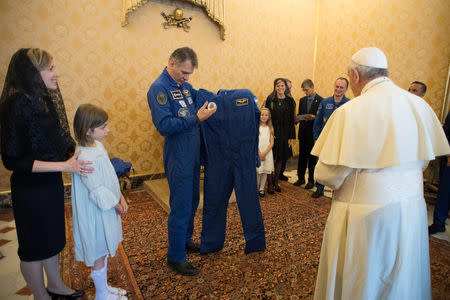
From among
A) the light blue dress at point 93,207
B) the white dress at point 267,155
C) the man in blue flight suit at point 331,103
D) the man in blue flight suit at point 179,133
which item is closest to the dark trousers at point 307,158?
the man in blue flight suit at point 331,103

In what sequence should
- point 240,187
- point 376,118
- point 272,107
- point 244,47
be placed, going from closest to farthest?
1. point 376,118
2. point 240,187
3. point 272,107
4. point 244,47

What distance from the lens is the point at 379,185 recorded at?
1.38m

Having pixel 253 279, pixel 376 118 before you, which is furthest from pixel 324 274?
pixel 376 118

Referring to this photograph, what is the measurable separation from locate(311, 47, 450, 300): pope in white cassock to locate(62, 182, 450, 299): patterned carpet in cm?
72

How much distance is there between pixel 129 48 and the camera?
4.18 m

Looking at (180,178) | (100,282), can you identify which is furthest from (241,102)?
(100,282)

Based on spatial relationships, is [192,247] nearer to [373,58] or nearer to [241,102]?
[241,102]

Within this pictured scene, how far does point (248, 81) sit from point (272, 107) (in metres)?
1.37

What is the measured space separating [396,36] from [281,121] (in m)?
2.69

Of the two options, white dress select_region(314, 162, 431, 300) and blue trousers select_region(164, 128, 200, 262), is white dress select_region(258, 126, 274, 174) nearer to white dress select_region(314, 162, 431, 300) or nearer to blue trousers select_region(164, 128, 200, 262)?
blue trousers select_region(164, 128, 200, 262)

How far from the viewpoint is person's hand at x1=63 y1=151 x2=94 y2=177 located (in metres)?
1.52

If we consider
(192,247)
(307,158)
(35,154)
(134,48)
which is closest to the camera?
(35,154)

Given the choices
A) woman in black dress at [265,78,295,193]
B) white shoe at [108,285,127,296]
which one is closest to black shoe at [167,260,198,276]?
white shoe at [108,285,127,296]

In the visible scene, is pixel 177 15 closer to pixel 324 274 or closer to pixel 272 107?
pixel 272 107
